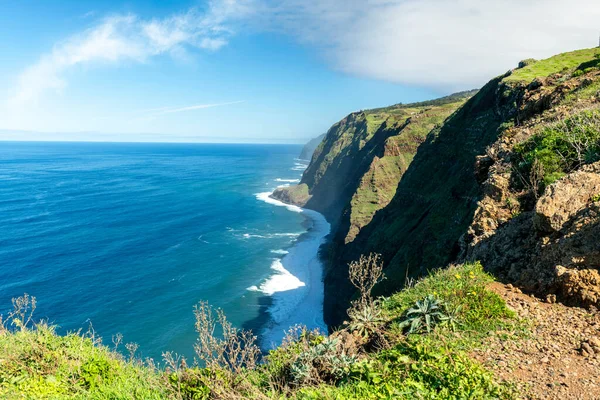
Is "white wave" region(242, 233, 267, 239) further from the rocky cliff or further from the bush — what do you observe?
the bush

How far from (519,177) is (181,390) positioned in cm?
1330

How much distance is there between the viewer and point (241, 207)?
93188 millimetres

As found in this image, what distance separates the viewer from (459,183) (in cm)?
2709

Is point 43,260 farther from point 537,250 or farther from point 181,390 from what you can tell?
point 537,250

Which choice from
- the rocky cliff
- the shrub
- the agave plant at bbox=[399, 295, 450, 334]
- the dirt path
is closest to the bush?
the rocky cliff

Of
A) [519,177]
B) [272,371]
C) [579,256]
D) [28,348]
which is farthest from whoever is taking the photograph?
[519,177]

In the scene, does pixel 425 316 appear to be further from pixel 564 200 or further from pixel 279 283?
pixel 279 283

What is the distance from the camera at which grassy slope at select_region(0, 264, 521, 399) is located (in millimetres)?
6102

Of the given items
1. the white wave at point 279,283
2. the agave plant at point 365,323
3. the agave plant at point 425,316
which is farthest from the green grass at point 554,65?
the white wave at point 279,283

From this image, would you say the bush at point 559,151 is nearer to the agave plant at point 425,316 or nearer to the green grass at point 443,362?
the green grass at point 443,362

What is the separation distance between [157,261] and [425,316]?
55319 mm

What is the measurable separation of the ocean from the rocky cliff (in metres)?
8.71

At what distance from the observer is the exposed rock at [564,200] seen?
27.8 feet

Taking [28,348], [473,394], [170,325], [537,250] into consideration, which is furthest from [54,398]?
[170,325]
